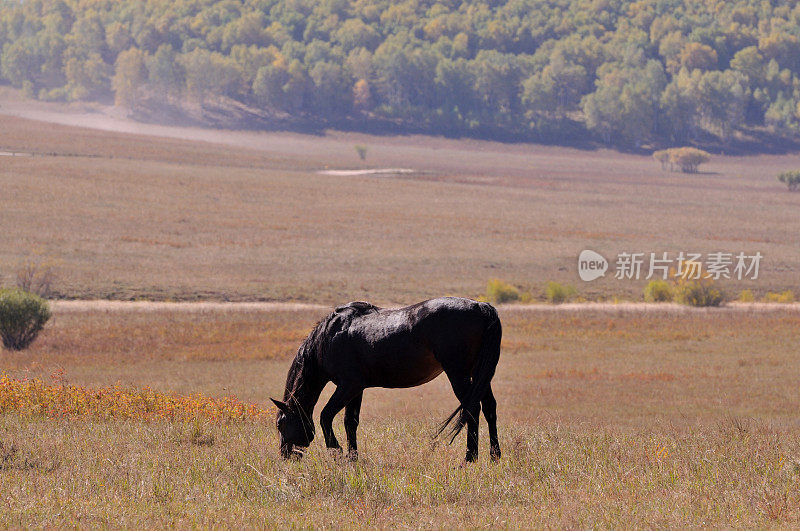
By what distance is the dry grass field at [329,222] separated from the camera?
2132 inches

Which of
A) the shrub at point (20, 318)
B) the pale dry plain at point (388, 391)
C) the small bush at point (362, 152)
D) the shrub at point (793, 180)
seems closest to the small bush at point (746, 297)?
the pale dry plain at point (388, 391)

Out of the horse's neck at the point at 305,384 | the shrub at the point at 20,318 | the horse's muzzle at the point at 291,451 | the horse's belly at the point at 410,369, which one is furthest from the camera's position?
the shrub at the point at 20,318

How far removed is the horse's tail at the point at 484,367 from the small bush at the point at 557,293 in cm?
4280

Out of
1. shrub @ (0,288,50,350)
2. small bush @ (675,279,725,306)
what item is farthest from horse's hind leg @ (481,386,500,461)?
small bush @ (675,279,725,306)

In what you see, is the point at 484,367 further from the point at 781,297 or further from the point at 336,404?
the point at 781,297

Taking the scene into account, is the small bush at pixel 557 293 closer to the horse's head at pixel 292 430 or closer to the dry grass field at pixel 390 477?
the dry grass field at pixel 390 477

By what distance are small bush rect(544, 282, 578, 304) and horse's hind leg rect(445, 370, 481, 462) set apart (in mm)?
42780

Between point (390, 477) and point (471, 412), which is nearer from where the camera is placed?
point (390, 477)

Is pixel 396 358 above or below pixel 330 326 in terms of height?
below

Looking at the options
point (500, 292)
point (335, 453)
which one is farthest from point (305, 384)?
point (500, 292)

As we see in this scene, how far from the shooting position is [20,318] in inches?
1252

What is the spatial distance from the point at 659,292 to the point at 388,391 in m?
29.8

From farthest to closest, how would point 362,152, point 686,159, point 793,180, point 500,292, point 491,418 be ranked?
point 686,159 < point 362,152 < point 793,180 < point 500,292 < point 491,418

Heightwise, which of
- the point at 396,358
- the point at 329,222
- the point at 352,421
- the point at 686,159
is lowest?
the point at 329,222
